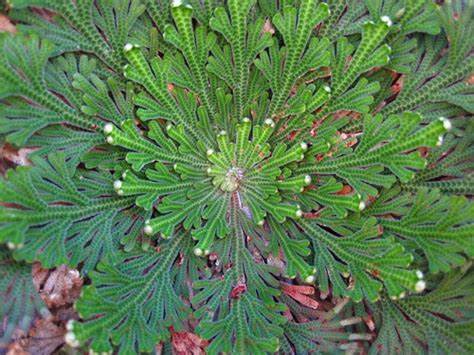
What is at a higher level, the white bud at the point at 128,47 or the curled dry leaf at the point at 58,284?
the white bud at the point at 128,47

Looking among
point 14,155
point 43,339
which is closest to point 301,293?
point 43,339

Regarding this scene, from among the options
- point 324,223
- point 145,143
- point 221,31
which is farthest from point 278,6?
point 324,223

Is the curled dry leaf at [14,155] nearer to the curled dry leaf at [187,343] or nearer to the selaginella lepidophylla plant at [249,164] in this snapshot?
the selaginella lepidophylla plant at [249,164]

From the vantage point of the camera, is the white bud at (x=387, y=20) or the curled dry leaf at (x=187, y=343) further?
the curled dry leaf at (x=187, y=343)

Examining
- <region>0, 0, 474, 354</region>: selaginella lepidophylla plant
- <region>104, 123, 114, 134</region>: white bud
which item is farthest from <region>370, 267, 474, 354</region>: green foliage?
<region>104, 123, 114, 134</region>: white bud

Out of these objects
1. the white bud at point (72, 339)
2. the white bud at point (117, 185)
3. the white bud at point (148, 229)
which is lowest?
the white bud at point (72, 339)

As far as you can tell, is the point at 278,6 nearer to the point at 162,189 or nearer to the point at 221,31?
the point at 221,31

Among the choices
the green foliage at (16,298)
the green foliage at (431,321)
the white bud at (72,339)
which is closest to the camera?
the white bud at (72,339)

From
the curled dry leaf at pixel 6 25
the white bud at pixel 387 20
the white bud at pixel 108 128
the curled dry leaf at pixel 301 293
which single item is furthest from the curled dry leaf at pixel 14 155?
the white bud at pixel 387 20
